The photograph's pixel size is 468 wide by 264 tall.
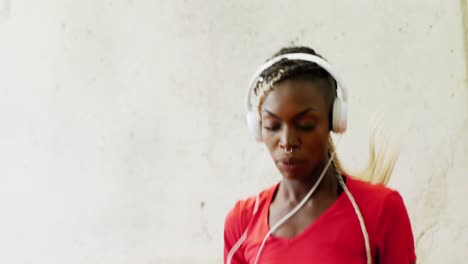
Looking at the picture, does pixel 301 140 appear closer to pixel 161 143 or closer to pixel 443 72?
pixel 443 72

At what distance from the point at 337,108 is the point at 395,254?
23 centimetres

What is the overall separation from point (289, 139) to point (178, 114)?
78 cm

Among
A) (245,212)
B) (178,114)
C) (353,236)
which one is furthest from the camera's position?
(178,114)

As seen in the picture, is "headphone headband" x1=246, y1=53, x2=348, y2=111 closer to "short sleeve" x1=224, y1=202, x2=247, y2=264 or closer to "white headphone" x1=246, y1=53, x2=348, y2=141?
"white headphone" x1=246, y1=53, x2=348, y2=141

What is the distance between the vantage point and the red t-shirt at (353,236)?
0.92 metres

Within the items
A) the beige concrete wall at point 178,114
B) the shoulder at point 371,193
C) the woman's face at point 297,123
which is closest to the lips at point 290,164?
the woman's face at point 297,123

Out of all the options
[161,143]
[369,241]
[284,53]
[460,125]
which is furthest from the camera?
[161,143]

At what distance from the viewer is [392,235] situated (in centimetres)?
93

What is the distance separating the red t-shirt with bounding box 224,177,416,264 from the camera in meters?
0.92

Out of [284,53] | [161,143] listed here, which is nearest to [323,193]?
[284,53]

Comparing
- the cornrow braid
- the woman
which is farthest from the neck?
the cornrow braid

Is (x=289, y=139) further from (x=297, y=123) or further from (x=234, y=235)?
(x=234, y=235)

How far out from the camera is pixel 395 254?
92cm

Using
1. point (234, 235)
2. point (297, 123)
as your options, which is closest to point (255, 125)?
point (297, 123)
